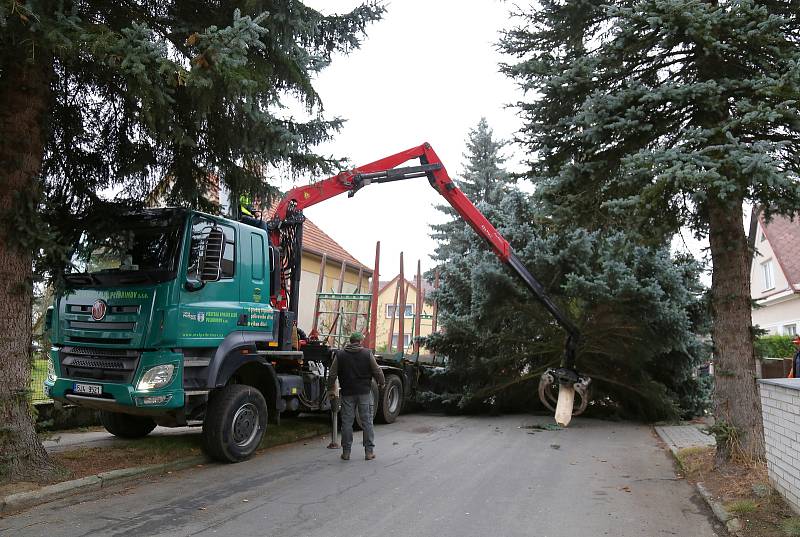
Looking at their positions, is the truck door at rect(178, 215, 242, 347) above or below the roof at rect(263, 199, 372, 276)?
below

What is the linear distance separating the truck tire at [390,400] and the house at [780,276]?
58.6ft

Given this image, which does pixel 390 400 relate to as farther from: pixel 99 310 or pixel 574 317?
pixel 99 310

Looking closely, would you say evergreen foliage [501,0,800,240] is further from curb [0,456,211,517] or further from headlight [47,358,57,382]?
headlight [47,358,57,382]

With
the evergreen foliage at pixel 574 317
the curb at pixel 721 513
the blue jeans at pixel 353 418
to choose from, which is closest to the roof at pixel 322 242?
the evergreen foliage at pixel 574 317

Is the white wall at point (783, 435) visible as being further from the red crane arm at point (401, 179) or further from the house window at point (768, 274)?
the house window at point (768, 274)

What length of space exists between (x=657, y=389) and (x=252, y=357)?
8.50m

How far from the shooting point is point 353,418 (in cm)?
859

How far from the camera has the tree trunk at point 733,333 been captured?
741 centimetres

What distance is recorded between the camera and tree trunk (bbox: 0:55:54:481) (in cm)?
625

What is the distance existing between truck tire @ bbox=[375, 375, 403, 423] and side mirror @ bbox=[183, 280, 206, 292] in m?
5.40

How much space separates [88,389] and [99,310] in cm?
91

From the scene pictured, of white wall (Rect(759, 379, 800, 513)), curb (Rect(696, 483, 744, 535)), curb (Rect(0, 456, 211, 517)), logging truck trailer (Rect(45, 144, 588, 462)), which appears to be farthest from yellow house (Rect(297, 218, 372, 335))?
white wall (Rect(759, 379, 800, 513))

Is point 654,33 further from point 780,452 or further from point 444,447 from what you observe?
point 444,447

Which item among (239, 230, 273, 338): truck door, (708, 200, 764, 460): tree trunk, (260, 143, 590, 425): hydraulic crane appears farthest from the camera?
(260, 143, 590, 425): hydraulic crane
